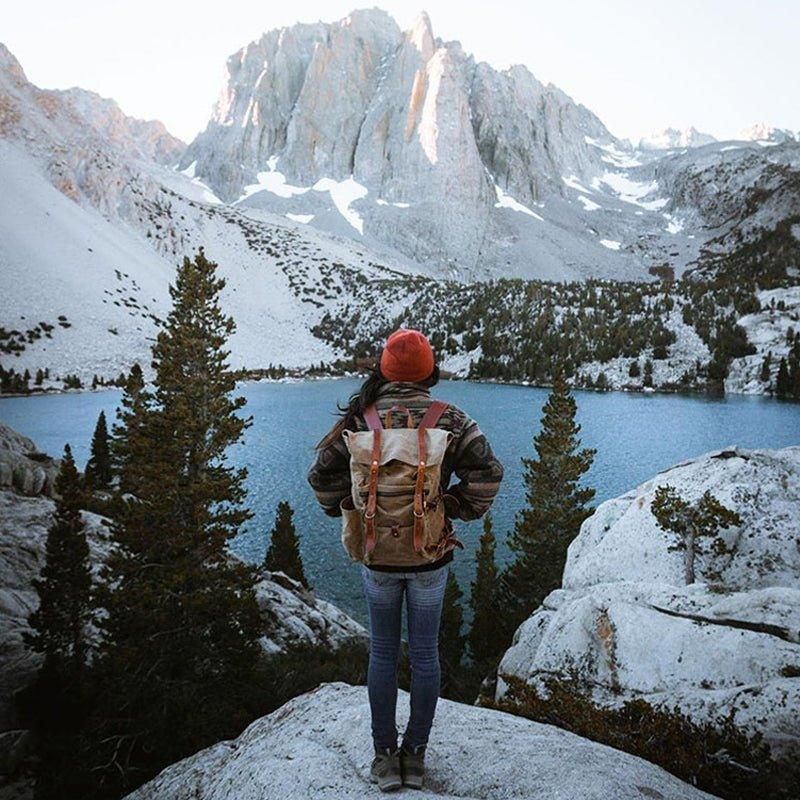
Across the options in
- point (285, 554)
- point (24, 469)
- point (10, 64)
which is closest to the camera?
point (24, 469)

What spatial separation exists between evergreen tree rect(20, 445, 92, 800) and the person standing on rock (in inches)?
461

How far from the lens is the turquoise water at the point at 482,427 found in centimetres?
3791

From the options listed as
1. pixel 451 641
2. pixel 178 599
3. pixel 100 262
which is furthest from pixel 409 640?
pixel 100 262

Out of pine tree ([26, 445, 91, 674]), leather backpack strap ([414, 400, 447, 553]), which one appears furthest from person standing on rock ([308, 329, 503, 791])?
pine tree ([26, 445, 91, 674])

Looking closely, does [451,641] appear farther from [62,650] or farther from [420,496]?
[420,496]

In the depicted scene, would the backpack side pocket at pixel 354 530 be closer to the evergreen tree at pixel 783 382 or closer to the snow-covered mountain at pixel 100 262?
the snow-covered mountain at pixel 100 262

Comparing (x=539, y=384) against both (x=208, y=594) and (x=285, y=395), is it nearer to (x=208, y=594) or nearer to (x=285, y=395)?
(x=285, y=395)

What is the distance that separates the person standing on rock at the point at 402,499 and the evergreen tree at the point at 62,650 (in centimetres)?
1172

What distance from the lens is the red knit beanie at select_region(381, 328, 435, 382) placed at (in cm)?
450

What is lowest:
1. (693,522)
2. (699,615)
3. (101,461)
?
(101,461)

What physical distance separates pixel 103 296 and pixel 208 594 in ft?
407

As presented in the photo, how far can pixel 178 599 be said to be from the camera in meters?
17.5

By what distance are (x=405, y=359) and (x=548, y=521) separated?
29914mm

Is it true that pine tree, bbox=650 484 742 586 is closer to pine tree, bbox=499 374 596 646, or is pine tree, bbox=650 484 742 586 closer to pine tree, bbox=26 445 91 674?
pine tree, bbox=499 374 596 646
